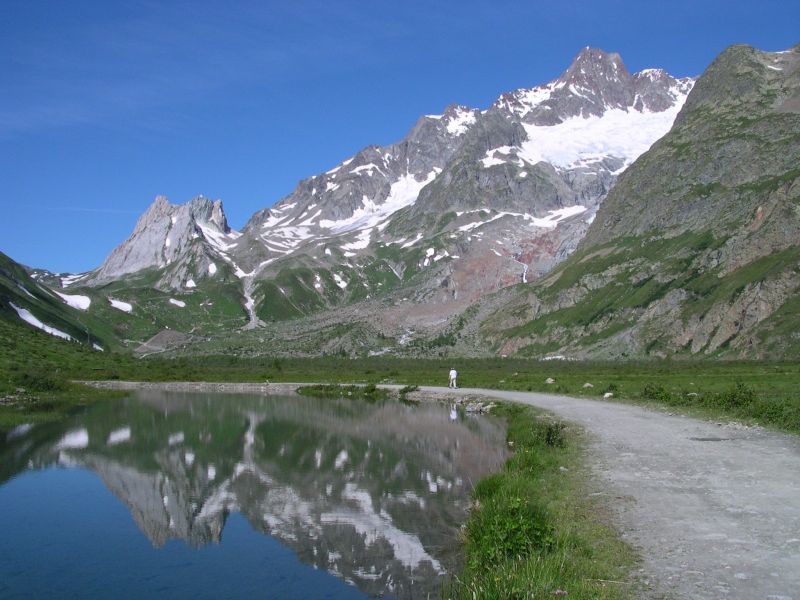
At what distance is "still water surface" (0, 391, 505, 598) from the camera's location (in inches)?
703

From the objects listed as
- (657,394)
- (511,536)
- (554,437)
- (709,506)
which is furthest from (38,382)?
(709,506)

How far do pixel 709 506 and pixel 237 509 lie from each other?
16388mm

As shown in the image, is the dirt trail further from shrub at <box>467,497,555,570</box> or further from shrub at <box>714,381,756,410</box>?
shrub at <box>714,381,756,410</box>

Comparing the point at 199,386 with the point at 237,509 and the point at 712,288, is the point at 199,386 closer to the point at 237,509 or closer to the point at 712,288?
the point at 237,509

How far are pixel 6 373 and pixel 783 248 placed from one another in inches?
5561

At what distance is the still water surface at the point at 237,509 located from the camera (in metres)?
17.8

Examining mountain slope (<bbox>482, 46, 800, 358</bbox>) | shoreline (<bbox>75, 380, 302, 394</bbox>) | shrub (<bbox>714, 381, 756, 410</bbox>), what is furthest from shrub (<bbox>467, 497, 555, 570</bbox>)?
mountain slope (<bbox>482, 46, 800, 358</bbox>)

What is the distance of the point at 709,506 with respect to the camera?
16.6 metres

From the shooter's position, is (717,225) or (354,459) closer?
(354,459)

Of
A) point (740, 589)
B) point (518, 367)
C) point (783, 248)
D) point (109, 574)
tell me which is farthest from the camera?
point (783, 248)

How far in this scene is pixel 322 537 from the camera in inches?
840

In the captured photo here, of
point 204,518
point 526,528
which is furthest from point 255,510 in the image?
point 526,528

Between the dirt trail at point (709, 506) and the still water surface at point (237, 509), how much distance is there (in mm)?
5135

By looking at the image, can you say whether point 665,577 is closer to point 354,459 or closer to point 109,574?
point 109,574
